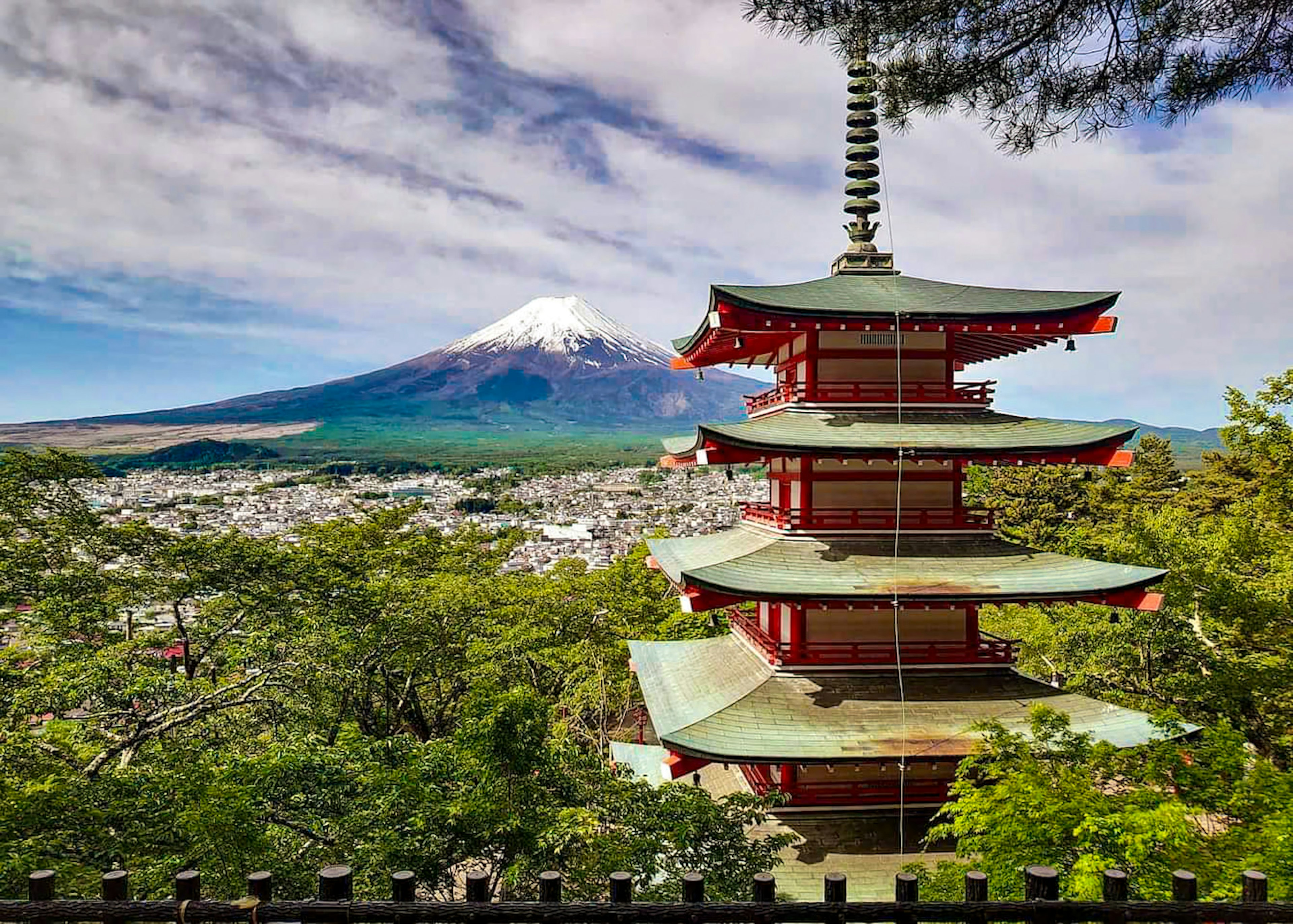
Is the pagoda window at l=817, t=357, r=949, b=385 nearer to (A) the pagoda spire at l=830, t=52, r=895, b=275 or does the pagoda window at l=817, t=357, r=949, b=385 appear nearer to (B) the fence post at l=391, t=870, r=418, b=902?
(A) the pagoda spire at l=830, t=52, r=895, b=275

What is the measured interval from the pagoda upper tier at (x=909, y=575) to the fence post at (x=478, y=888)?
6.42m

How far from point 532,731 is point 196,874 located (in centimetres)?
587

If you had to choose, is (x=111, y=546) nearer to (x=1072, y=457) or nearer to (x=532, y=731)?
(x=532, y=731)

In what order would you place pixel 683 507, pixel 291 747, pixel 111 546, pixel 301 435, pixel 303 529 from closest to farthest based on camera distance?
pixel 291 747 → pixel 111 546 → pixel 303 529 → pixel 683 507 → pixel 301 435

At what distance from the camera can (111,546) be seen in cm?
1731

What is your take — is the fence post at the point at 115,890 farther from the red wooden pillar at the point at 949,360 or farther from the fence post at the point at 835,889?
the red wooden pillar at the point at 949,360

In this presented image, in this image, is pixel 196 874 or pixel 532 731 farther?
pixel 532 731

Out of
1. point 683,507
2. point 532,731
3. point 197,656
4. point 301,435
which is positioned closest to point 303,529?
point 197,656

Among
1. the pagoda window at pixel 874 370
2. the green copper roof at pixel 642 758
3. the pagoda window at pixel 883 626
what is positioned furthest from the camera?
the green copper roof at pixel 642 758

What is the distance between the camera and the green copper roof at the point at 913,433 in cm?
1014

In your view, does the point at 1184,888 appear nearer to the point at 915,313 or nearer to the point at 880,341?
the point at 915,313

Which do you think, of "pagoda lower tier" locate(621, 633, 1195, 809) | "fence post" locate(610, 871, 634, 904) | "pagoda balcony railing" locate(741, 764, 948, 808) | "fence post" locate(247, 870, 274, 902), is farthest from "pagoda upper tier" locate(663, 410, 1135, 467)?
"fence post" locate(247, 870, 274, 902)

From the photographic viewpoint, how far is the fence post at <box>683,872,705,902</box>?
3.45 meters

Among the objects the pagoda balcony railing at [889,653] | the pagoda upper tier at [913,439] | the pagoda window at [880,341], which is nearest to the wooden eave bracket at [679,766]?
the pagoda balcony railing at [889,653]
